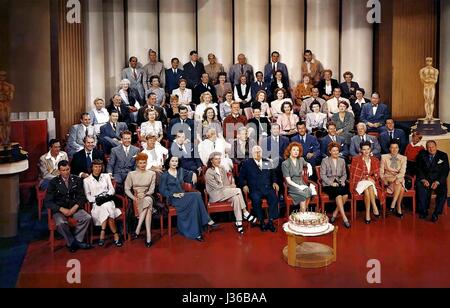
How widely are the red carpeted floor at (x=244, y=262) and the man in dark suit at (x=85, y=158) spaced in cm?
108

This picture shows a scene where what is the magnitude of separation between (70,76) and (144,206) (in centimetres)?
287

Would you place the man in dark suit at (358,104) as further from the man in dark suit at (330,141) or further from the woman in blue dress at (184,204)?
the woman in blue dress at (184,204)

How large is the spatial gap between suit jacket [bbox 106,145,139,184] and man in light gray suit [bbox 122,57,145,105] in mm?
2369

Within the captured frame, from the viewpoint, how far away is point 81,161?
8078mm

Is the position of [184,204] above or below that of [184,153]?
below

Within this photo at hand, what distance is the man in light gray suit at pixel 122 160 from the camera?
801 cm

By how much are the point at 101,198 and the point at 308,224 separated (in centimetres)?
227

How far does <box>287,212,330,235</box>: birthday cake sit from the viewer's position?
6.63 m

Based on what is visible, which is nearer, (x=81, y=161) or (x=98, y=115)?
(x=81, y=161)

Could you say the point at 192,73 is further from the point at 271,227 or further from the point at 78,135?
the point at 271,227

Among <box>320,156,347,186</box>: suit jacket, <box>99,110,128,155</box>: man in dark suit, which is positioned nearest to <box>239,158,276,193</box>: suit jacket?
<box>320,156,347,186</box>: suit jacket

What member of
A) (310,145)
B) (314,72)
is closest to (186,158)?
(310,145)

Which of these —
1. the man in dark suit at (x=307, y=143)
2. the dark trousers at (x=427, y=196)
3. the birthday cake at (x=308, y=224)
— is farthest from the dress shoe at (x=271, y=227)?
the dark trousers at (x=427, y=196)
